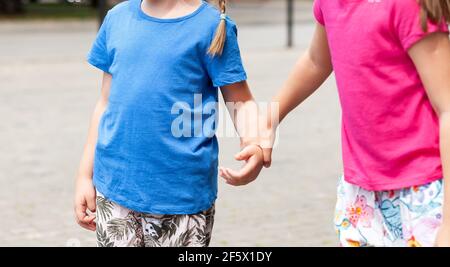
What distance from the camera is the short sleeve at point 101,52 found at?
107 inches

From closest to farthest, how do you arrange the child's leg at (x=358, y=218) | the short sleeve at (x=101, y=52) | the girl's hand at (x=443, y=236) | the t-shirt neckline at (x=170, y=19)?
the girl's hand at (x=443, y=236) → the child's leg at (x=358, y=218) → the t-shirt neckline at (x=170, y=19) → the short sleeve at (x=101, y=52)

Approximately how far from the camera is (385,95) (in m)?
2.27

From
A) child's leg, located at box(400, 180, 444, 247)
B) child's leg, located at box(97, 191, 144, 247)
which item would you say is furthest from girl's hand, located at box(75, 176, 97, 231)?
child's leg, located at box(400, 180, 444, 247)

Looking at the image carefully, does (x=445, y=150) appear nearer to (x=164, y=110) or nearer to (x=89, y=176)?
(x=164, y=110)

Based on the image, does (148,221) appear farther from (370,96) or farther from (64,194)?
(64,194)

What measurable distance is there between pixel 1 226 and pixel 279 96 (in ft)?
10.5

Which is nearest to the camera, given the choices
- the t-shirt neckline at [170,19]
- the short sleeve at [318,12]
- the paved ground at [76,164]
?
the short sleeve at [318,12]

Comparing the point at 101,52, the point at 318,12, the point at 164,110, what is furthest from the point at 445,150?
the point at 101,52

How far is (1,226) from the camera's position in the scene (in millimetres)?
5469

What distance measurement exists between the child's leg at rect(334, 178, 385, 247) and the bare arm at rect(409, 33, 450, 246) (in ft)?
0.76

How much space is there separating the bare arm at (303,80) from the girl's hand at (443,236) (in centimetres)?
63

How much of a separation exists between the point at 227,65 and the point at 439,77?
644 millimetres

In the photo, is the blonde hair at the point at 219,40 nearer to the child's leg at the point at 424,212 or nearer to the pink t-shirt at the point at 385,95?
the pink t-shirt at the point at 385,95

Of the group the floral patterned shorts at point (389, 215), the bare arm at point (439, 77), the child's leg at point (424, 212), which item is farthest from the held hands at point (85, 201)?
the bare arm at point (439, 77)
